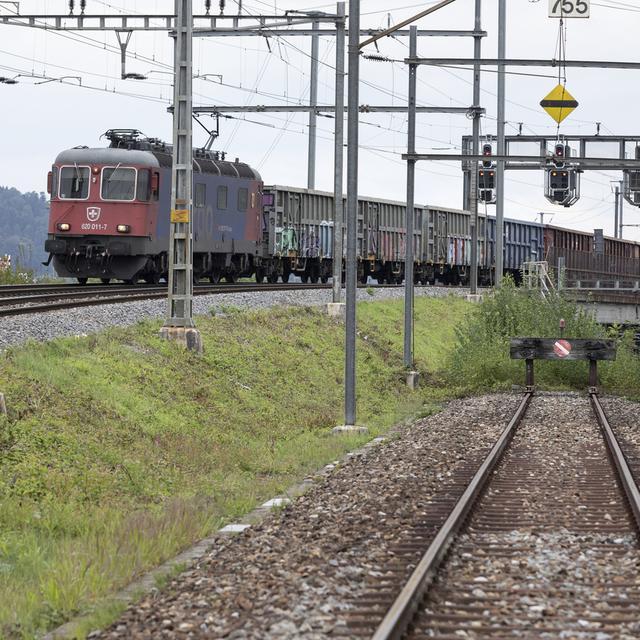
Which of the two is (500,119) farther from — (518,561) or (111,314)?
(518,561)

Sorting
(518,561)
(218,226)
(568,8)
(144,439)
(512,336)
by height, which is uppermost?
(568,8)

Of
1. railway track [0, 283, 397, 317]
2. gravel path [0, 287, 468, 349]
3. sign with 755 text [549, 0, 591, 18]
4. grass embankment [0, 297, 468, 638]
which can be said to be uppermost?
sign with 755 text [549, 0, 591, 18]

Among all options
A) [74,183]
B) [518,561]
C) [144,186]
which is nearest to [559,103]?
[144,186]

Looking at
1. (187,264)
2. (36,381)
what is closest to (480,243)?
(187,264)

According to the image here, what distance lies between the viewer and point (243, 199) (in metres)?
40.3

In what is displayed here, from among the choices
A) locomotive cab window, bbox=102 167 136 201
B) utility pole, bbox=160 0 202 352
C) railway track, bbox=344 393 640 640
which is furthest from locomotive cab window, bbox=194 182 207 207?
railway track, bbox=344 393 640 640

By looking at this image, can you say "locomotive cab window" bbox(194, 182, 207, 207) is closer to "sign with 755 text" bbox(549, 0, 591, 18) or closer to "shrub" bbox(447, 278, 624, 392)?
"shrub" bbox(447, 278, 624, 392)

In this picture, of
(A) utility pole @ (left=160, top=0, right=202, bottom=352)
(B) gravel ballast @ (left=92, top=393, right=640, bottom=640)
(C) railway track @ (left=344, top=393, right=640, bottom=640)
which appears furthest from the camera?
(A) utility pole @ (left=160, top=0, right=202, bottom=352)

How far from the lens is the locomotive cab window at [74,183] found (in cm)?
3453

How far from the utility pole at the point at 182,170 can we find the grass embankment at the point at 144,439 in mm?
1032

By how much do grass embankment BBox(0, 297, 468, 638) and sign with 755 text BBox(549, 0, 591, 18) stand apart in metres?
6.85

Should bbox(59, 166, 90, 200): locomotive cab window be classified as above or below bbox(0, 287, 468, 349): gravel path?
above

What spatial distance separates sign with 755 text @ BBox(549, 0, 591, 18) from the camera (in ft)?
70.9

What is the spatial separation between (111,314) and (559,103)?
8782mm
